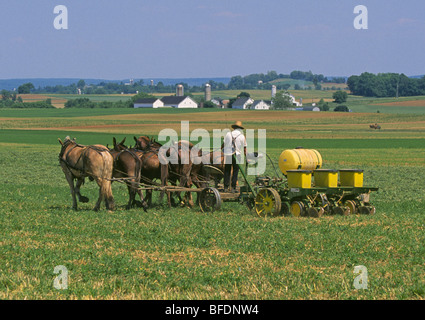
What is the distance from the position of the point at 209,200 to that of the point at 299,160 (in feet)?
9.27

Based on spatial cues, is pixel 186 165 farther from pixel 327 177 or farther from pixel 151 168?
pixel 327 177

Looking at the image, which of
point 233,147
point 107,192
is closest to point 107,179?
point 107,192

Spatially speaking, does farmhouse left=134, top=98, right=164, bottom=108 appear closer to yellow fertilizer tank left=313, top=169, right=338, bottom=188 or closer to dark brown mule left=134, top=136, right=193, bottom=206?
dark brown mule left=134, top=136, right=193, bottom=206

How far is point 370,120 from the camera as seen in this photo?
108 meters

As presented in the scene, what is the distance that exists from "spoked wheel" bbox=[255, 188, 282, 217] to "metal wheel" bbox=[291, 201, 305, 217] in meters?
0.45

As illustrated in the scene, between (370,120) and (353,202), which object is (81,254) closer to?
(353,202)

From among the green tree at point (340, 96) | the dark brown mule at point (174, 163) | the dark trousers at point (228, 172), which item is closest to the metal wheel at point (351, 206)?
the dark trousers at point (228, 172)

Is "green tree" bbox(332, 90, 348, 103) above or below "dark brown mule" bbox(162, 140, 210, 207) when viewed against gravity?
above

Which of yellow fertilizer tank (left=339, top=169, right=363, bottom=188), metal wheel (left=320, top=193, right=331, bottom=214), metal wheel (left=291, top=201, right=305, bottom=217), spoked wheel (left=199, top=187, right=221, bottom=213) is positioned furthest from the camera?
spoked wheel (left=199, top=187, right=221, bottom=213)

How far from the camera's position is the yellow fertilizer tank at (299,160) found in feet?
57.3

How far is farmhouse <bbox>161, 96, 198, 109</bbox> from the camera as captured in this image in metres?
172

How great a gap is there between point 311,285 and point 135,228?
240 inches

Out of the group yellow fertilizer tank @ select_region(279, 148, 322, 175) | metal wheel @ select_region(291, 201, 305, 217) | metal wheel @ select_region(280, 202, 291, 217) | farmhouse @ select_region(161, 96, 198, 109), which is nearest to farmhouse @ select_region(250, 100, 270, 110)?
farmhouse @ select_region(161, 96, 198, 109)
